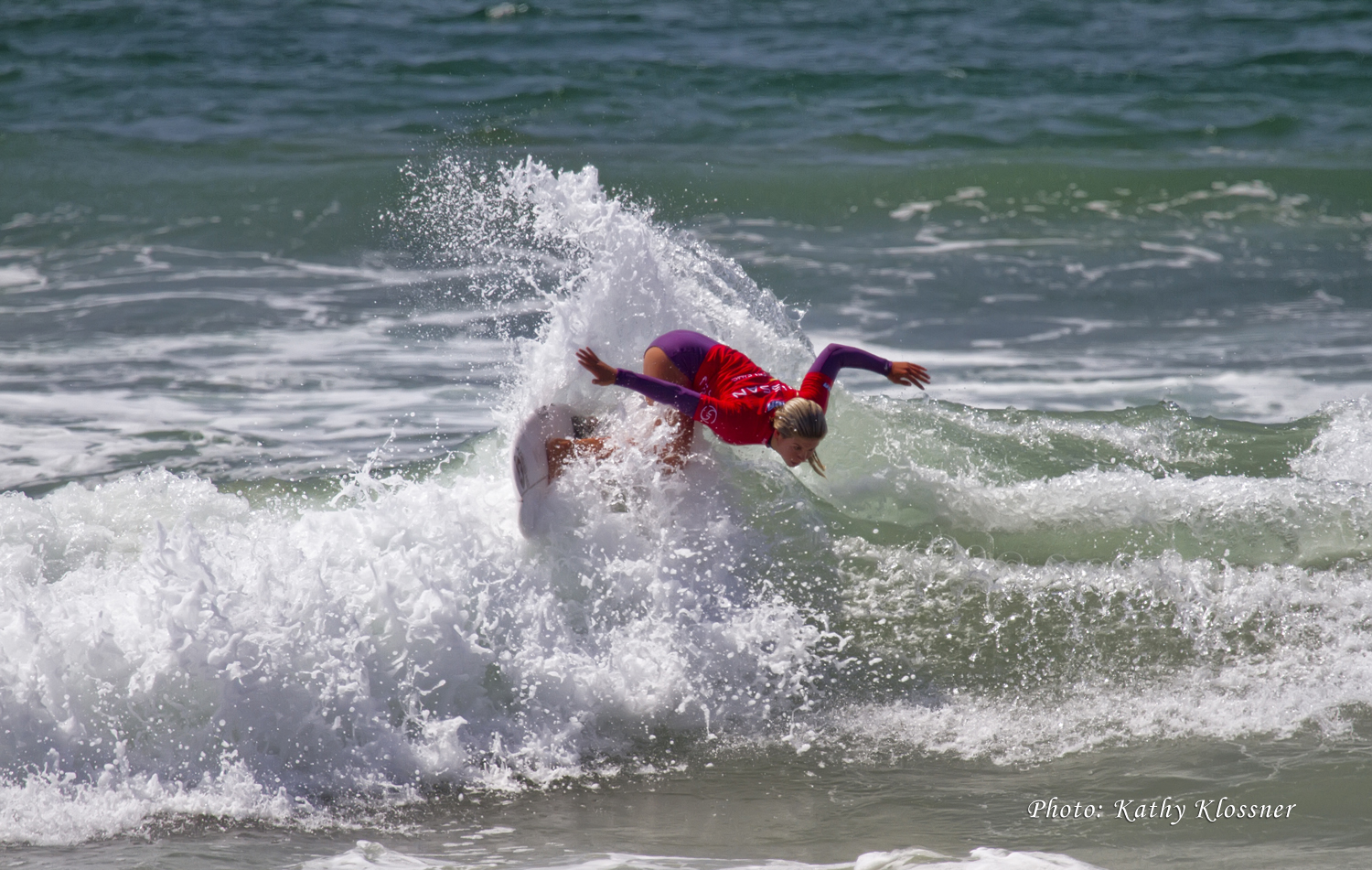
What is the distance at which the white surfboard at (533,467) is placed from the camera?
4.66 m

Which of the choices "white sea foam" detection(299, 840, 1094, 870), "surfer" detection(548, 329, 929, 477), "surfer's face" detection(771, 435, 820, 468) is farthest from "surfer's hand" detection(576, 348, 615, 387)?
"white sea foam" detection(299, 840, 1094, 870)

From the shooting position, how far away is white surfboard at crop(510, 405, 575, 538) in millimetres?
4656

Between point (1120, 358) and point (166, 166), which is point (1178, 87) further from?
point (166, 166)

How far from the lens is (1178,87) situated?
49.1 ft

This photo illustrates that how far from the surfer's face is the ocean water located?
49cm

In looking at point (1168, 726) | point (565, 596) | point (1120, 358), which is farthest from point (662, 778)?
point (1120, 358)

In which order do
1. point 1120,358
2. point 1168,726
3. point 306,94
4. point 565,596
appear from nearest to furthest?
1. point 1168,726
2. point 565,596
3. point 1120,358
4. point 306,94

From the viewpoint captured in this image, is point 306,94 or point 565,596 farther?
point 306,94

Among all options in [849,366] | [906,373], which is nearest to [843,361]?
[849,366]

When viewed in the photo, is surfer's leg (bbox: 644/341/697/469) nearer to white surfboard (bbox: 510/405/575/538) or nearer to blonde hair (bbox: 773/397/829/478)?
white surfboard (bbox: 510/405/575/538)

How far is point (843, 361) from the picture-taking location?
4.96 metres

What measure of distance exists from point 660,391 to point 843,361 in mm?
960

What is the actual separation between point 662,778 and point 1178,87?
1404 cm

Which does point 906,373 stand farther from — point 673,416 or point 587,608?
point 587,608
